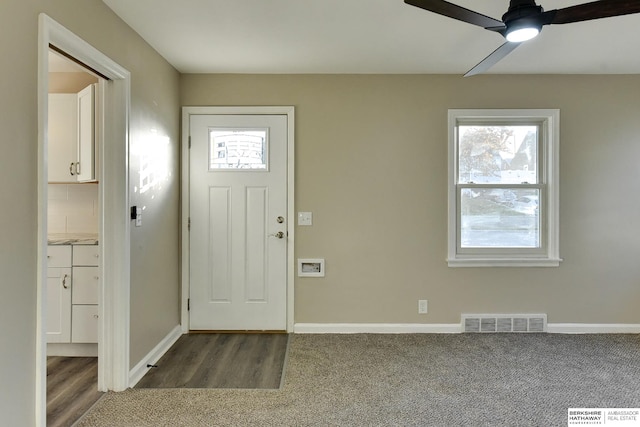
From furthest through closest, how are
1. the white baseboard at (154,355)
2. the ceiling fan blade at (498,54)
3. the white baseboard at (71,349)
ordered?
the white baseboard at (71,349) < the white baseboard at (154,355) < the ceiling fan blade at (498,54)

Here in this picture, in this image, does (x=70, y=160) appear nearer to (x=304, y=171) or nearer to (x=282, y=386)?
(x=304, y=171)

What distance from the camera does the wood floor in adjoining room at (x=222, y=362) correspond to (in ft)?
8.01

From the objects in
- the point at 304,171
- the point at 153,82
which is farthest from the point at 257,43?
the point at 304,171

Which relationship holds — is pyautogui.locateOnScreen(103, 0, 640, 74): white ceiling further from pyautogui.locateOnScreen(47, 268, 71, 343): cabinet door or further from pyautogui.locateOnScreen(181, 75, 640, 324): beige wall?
pyautogui.locateOnScreen(47, 268, 71, 343): cabinet door

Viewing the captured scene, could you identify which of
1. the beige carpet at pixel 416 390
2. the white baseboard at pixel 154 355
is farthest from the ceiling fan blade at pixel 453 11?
the white baseboard at pixel 154 355

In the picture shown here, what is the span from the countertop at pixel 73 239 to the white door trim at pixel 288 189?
74 centimetres

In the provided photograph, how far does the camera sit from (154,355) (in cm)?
276

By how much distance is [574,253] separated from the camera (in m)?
3.29

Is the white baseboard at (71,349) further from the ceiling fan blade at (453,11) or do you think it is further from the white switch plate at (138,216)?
the ceiling fan blade at (453,11)

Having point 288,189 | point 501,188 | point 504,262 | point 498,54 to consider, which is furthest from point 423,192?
point 498,54

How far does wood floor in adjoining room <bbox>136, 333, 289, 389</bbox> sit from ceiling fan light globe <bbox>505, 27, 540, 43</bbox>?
246 centimetres

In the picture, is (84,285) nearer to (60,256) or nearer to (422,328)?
(60,256)

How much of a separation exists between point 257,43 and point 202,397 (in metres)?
2.50

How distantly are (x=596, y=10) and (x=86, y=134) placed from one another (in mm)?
3298
